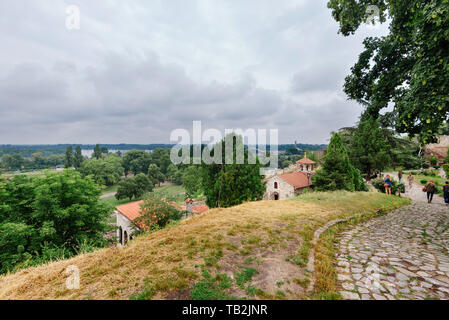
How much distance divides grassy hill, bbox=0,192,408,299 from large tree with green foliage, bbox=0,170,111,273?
21.7ft

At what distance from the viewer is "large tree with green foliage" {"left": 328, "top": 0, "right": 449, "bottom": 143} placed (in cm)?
426

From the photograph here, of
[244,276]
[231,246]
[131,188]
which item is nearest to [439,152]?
[231,246]

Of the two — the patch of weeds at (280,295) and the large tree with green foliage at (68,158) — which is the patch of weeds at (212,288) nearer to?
the patch of weeds at (280,295)

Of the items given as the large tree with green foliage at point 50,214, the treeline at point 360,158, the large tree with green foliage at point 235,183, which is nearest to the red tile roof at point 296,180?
the treeline at point 360,158

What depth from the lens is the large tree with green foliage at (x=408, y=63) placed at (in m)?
4.26

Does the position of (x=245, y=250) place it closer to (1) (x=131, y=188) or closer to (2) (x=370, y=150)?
(2) (x=370, y=150)

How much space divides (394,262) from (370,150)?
2323 cm

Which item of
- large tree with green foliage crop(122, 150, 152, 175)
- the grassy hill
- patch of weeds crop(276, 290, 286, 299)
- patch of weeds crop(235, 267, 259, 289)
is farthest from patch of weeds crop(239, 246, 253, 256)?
large tree with green foliage crop(122, 150, 152, 175)

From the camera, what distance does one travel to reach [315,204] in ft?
31.3

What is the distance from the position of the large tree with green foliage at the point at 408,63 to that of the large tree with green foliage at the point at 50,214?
1346cm

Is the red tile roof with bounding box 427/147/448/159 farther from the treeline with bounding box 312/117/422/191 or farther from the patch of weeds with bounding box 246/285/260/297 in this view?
the patch of weeds with bounding box 246/285/260/297

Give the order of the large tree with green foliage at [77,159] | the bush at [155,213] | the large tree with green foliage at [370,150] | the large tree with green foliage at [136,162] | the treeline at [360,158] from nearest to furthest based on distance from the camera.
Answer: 1. the bush at [155,213]
2. the treeline at [360,158]
3. the large tree with green foliage at [370,150]
4. the large tree with green foliage at [77,159]
5. the large tree with green foliage at [136,162]
